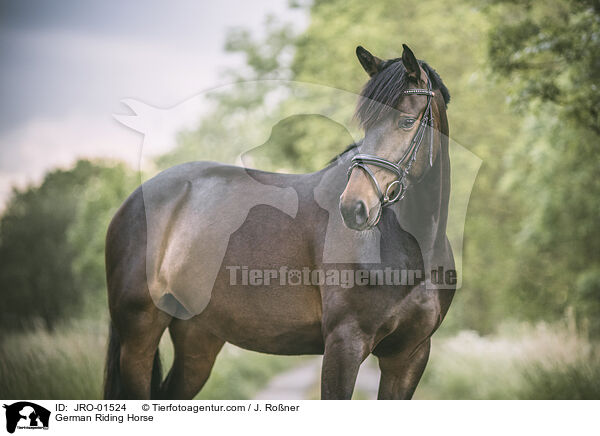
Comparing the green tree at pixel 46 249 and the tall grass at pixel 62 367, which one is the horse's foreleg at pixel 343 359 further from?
the green tree at pixel 46 249

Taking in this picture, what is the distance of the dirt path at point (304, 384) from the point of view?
673 cm

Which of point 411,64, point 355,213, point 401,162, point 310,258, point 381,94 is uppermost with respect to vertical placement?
point 411,64

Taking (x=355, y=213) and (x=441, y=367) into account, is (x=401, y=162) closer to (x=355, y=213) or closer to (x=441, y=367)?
(x=355, y=213)

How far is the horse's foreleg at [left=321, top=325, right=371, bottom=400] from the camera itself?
2320 mm

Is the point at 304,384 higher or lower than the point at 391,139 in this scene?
lower

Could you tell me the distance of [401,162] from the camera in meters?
2.29

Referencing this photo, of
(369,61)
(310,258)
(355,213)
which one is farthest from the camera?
(310,258)

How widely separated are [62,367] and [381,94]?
13.8ft

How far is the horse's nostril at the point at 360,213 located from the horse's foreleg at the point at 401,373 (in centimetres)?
85

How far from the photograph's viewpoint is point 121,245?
10.4 feet

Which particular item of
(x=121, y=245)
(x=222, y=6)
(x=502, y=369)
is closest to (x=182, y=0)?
(x=222, y=6)

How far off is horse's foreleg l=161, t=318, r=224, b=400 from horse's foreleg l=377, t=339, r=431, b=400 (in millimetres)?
1187

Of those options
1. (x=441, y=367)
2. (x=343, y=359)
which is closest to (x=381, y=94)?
(x=343, y=359)

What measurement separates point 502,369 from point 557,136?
3.07m
